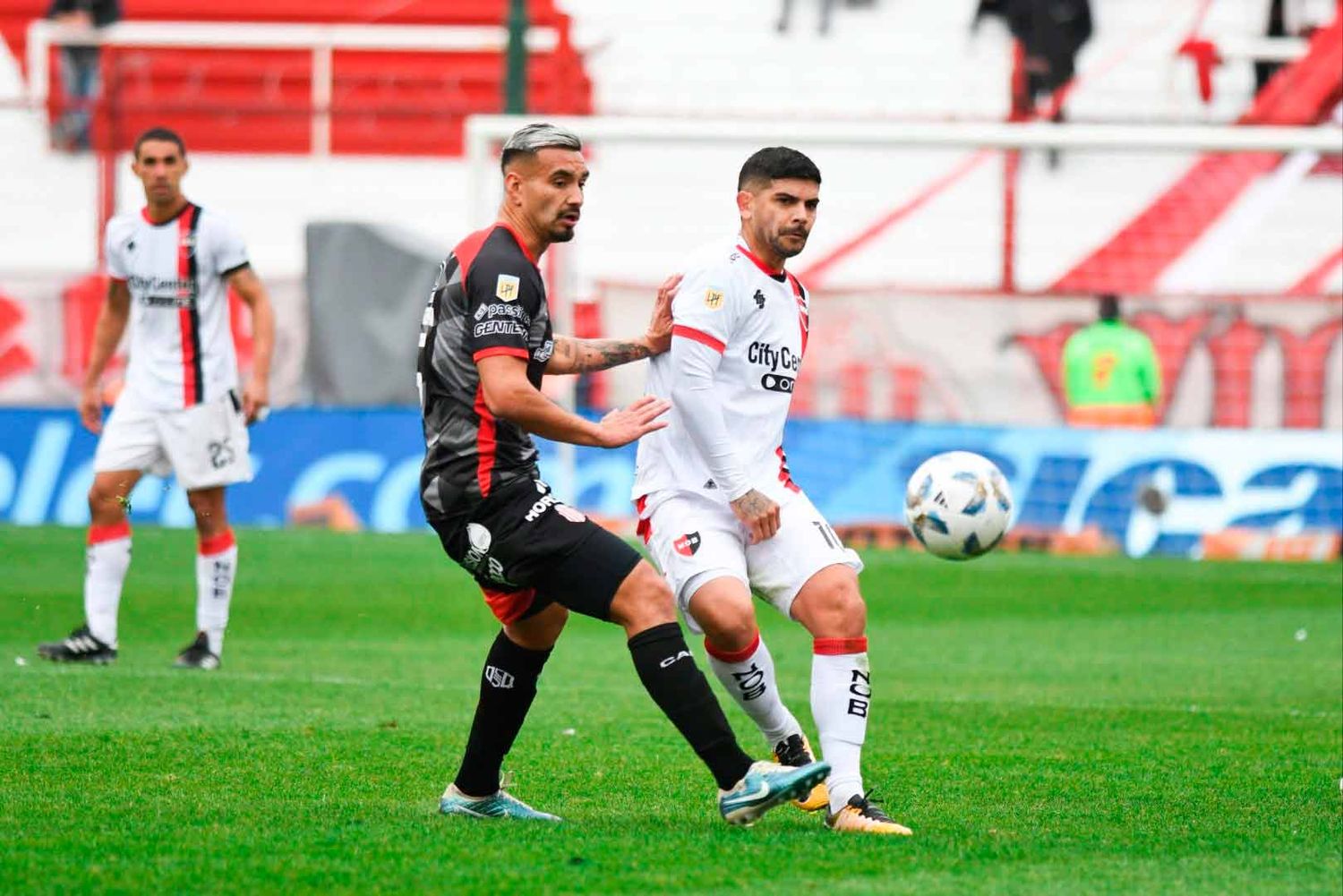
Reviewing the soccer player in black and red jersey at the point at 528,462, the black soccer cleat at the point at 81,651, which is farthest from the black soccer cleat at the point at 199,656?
the soccer player in black and red jersey at the point at 528,462

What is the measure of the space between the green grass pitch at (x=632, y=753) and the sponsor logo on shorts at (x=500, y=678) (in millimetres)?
432

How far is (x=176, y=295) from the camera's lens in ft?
32.9

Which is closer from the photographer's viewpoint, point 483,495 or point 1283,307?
point 483,495

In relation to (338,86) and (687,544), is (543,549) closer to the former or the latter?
(687,544)

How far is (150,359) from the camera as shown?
1003 cm

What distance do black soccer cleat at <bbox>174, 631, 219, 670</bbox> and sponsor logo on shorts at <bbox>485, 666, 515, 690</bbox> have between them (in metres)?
3.72

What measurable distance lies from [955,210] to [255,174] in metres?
Answer: 8.02

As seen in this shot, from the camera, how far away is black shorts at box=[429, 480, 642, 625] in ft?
19.3

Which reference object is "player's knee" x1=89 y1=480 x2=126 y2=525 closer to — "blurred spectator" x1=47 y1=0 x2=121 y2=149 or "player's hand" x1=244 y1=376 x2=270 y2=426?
"player's hand" x1=244 y1=376 x2=270 y2=426

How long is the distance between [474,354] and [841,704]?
1474 millimetres

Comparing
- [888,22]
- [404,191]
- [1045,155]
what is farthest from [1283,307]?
[404,191]

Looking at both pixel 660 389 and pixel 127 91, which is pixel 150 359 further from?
pixel 127 91

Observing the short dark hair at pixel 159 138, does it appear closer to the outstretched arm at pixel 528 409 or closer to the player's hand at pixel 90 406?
the player's hand at pixel 90 406

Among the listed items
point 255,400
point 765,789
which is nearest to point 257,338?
point 255,400
